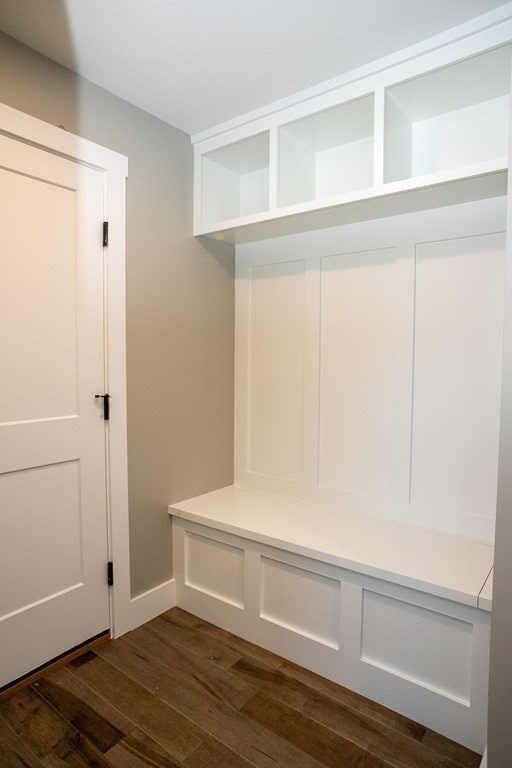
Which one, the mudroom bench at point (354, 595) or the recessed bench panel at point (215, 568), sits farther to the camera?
the recessed bench panel at point (215, 568)

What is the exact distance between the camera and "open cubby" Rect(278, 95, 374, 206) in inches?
79.1

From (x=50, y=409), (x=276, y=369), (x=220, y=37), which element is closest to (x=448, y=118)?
(x=220, y=37)

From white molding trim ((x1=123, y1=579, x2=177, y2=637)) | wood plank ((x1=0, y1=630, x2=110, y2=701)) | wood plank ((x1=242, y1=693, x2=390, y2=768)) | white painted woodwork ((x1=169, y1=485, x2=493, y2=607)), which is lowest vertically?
wood plank ((x1=242, y1=693, x2=390, y2=768))

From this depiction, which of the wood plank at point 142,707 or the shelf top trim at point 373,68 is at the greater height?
the shelf top trim at point 373,68

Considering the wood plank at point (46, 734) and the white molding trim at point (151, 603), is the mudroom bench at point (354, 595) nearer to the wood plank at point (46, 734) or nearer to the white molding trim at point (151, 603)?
the white molding trim at point (151, 603)

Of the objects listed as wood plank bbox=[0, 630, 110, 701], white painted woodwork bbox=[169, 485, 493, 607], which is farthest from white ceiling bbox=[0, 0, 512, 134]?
wood plank bbox=[0, 630, 110, 701]

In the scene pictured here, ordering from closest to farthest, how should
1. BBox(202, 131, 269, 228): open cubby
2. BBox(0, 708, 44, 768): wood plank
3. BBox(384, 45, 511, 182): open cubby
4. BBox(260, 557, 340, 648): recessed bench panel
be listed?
BBox(0, 708, 44, 768): wood plank
BBox(384, 45, 511, 182): open cubby
BBox(260, 557, 340, 648): recessed bench panel
BBox(202, 131, 269, 228): open cubby

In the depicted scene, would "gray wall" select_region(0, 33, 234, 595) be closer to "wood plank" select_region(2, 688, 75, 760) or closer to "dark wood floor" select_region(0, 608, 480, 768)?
"dark wood floor" select_region(0, 608, 480, 768)

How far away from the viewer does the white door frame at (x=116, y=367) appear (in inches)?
78.0

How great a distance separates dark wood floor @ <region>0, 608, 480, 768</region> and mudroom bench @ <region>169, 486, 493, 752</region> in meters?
0.10

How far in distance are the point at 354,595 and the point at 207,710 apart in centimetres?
68

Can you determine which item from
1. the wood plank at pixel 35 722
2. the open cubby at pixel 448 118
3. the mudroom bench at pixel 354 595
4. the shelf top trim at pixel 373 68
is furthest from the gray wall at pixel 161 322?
the open cubby at pixel 448 118

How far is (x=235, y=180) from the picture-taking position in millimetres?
2576

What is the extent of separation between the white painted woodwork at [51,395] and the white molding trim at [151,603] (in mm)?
129
